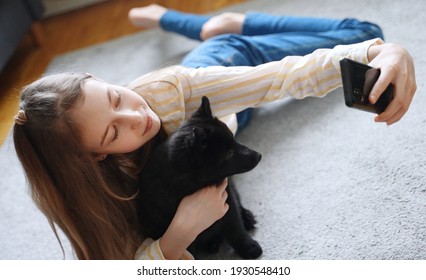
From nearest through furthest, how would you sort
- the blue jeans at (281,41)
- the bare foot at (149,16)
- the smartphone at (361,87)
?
the smartphone at (361,87)
the blue jeans at (281,41)
the bare foot at (149,16)

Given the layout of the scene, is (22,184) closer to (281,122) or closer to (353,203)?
(281,122)

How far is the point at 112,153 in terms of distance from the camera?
905 millimetres

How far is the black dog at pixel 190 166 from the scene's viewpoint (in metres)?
0.82

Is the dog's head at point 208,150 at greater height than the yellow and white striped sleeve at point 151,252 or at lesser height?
greater

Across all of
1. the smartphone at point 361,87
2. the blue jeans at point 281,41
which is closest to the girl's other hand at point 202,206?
the smartphone at point 361,87

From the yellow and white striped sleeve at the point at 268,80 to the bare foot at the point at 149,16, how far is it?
0.75 metres

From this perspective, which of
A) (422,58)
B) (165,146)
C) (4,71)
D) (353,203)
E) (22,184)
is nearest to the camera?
(165,146)

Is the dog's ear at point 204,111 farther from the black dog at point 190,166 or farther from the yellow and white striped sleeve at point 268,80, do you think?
the yellow and white striped sleeve at point 268,80

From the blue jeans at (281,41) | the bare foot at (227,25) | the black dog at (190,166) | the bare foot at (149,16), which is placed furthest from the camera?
the bare foot at (149,16)

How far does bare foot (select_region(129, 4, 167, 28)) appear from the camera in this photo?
174cm

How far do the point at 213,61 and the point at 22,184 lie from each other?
71cm

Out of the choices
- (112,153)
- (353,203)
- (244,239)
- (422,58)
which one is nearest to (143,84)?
(112,153)

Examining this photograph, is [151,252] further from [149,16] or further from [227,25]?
[149,16]

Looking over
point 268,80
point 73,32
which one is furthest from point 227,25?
point 73,32
